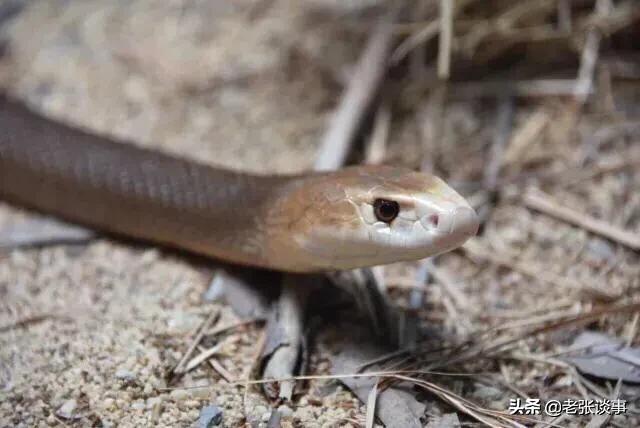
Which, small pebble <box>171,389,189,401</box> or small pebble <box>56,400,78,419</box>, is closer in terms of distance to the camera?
small pebble <box>56,400,78,419</box>

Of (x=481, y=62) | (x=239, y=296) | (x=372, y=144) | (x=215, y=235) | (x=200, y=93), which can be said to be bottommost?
(x=239, y=296)

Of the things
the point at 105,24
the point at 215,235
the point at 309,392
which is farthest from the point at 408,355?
the point at 105,24

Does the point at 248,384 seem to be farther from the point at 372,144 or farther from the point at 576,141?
the point at 576,141

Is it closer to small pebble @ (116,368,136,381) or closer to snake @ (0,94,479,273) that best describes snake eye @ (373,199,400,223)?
snake @ (0,94,479,273)

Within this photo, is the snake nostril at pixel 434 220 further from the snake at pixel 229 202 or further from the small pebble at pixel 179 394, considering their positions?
the small pebble at pixel 179 394

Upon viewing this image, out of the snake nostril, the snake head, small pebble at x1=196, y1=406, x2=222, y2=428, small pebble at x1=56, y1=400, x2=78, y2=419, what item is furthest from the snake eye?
small pebble at x1=56, y1=400, x2=78, y2=419

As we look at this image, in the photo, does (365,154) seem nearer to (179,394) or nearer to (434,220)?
(434,220)
